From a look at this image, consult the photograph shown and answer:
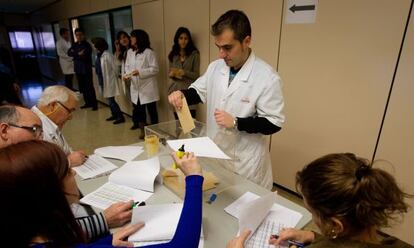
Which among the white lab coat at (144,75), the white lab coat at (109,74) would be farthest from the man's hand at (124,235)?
the white lab coat at (109,74)

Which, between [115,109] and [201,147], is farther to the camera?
[115,109]

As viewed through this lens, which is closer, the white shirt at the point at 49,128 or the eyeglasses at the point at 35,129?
the eyeglasses at the point at 35,129

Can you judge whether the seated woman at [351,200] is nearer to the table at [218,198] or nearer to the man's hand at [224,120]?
the table at [218,198]

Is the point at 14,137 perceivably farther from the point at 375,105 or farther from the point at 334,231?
the point at 375,105

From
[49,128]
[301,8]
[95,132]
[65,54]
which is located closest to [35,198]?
[49,128]

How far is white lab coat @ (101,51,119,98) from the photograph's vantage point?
414 centimetres

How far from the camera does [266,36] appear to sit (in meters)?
2.26

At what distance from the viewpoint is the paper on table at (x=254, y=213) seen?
85 centimetres

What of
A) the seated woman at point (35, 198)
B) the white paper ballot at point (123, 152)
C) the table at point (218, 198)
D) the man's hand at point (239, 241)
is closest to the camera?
the seated woman at point (35, 198)

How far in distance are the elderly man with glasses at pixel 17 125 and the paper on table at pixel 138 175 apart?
1.27 feet

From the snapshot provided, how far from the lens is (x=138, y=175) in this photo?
3.93ft

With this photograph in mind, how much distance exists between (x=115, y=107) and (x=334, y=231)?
423 cm

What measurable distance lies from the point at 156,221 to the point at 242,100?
2.50 feet

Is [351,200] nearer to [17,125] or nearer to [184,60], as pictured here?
[17,125]
